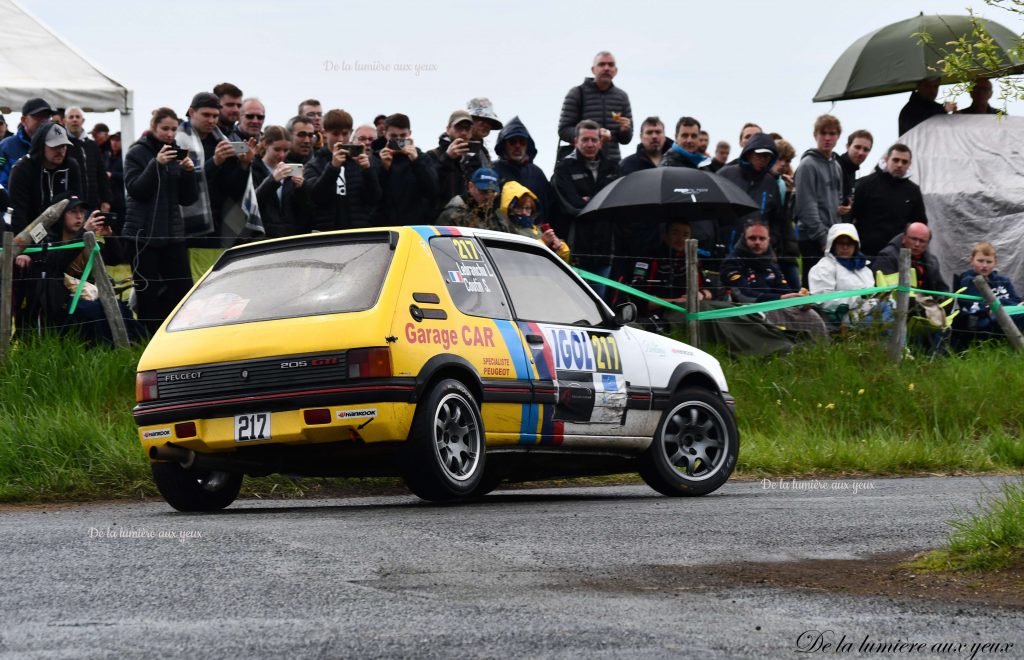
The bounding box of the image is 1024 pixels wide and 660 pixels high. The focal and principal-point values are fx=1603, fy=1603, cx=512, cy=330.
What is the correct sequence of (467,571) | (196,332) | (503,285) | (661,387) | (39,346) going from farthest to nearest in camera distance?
1. (39,346)
2. (661,387)
3. (503,285)
4. (196,332)
5. (467,571)

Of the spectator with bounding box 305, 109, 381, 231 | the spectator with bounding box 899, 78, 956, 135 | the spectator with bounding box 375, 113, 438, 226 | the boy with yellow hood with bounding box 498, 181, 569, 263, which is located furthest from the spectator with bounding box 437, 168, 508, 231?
the spectator with bounding box 899, 78, 956, 135

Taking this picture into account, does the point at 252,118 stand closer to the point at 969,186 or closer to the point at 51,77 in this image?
the point at 51,77

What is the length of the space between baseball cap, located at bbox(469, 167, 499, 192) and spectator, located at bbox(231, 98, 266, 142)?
273 cm

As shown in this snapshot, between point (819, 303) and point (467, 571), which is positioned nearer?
point (467, 571)

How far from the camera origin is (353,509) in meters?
9.81

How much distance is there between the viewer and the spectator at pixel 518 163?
621 inches

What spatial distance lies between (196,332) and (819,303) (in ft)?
27.6

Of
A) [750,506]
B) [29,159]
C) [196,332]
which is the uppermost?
[29,159]

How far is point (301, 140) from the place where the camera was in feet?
52.5

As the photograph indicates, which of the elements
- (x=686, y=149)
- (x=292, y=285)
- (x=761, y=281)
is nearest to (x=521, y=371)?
(x=292, y=285)

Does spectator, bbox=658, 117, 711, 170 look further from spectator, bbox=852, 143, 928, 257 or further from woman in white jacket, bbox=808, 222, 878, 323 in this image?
spectator, bbox=852, 143, 928, 257

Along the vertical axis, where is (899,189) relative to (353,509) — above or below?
above

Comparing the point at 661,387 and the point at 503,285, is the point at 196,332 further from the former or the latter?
the point at 661,387

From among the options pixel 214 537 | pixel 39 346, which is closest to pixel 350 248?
pixel 214 537
